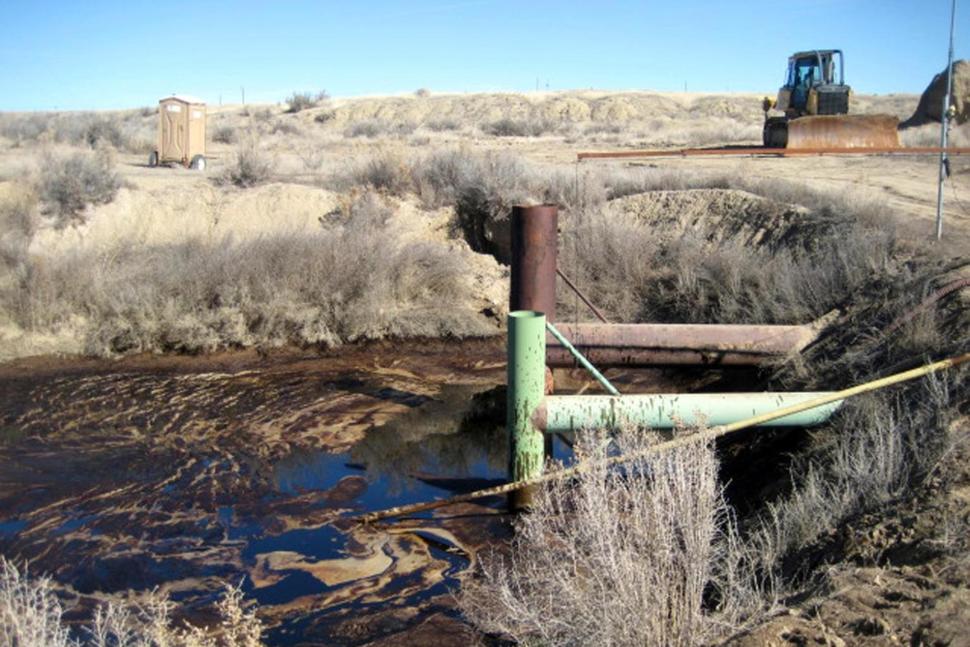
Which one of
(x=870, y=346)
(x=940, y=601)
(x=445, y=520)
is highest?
(x=870, y=346)

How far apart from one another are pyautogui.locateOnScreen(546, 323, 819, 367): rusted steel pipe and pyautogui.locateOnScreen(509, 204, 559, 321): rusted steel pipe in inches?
18.2

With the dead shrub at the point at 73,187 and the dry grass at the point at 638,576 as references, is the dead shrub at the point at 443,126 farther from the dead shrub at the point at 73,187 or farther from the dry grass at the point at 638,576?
the dry grass at the point at 638,576

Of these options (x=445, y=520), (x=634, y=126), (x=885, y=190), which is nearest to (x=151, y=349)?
(x=445, y=520)

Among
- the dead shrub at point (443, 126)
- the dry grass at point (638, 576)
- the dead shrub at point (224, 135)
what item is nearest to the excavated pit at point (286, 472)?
the dry grass at point (638, 576)

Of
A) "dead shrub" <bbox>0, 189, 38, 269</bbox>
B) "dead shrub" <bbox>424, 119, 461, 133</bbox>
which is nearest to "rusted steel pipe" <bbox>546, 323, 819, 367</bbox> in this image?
"dead shrub" <bbox>0, 189, 38, 269</bbox>

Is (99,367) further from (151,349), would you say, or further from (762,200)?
(762,200)

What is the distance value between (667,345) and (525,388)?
2239 mm

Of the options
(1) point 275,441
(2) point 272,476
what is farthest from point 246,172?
(2) point 272,476

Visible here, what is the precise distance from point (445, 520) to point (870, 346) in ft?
14.4

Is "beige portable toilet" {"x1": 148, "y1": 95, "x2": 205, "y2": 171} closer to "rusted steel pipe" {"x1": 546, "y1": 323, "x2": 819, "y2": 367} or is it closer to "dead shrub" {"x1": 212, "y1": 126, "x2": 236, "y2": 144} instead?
"dead shrub" {"x1": 212, "y1": 126, "x2": 236, "y2": 144}

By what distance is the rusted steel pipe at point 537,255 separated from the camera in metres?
9.14

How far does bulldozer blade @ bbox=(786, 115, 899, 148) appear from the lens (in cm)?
1745

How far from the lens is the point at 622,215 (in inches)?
656

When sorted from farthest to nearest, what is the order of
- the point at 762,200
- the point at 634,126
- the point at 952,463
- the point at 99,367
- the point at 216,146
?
1. the point at 634,126
2. the point at 216,146
3. the point at 762,200
4. the point at 99,367
5. the point at 952,463
